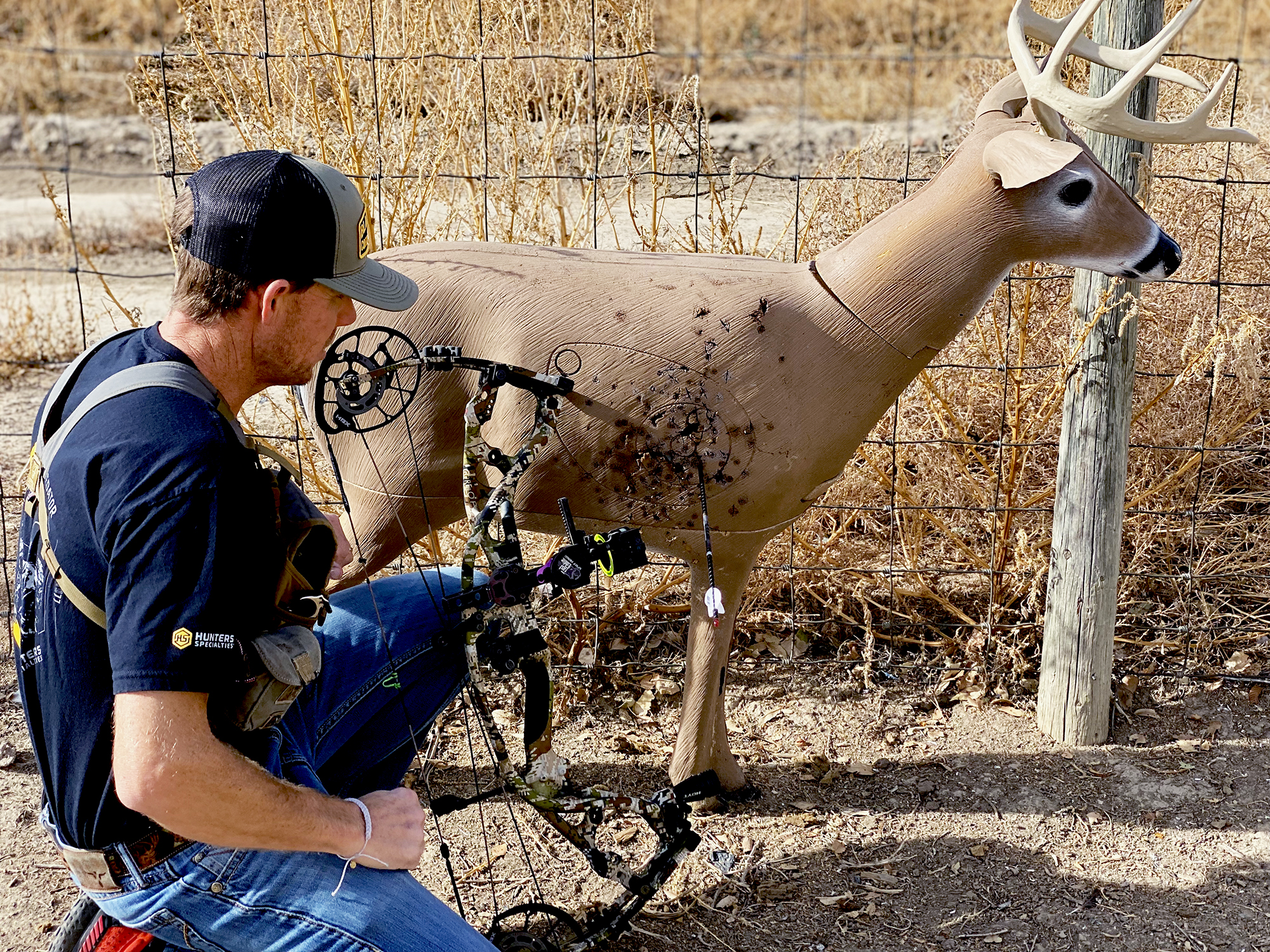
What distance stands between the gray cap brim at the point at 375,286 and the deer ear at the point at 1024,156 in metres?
1.24

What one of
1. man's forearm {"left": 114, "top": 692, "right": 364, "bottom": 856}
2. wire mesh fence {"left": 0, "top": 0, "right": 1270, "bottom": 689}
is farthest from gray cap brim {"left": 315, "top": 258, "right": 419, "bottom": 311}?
wire mesh fence {"left": 0, "top": 0, "right": 1270, "bottom": 689}

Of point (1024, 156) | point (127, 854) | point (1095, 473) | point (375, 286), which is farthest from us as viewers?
→ point (1095, 473)

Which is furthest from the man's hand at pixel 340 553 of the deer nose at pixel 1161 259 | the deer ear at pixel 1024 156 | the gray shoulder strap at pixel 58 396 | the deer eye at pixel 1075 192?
the deer nose at pixel 1161 259

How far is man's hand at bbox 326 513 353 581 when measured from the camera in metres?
2.77

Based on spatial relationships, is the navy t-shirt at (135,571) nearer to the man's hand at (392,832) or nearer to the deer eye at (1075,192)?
the man's hand at (392,832)

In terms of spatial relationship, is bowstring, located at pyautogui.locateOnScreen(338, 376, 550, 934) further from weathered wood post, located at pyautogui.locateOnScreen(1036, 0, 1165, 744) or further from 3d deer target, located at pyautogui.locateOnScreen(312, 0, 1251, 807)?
weathered wood post, located at pyautogui.locateOnScreen(1036, 0, 1165, 744)

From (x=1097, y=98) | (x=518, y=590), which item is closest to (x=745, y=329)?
(x=518, y=590)

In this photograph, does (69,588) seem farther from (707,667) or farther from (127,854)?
(707,667)

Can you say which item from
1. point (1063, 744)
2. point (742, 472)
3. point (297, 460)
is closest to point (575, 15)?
point (297, 460)

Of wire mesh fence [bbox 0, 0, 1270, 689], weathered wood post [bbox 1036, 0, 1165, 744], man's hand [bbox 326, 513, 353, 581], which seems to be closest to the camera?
man's hand [bbox 326, 513, 353, 581]

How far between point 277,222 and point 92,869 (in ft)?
3.51

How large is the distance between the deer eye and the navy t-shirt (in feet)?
5.73

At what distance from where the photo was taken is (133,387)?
1.87 m

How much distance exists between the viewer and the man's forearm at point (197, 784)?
177cm
